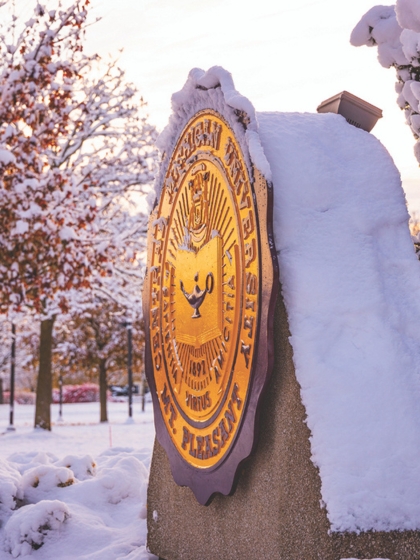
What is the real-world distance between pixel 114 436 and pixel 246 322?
43.4 ft

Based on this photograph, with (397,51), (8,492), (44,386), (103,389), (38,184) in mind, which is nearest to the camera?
(397,51)

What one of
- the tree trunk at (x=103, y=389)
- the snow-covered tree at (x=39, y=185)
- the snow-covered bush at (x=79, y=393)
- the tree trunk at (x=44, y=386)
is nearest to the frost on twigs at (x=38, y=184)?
the snow-covered tree at (x=39, y=185)

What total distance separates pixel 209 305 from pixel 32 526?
1.92 meters

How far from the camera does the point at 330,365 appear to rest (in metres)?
2.89

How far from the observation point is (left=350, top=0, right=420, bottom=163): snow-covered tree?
3381mm

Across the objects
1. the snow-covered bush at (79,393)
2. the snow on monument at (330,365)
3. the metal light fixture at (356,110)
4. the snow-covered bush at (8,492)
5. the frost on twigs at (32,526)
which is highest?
the snow-covered bush at (79,393)

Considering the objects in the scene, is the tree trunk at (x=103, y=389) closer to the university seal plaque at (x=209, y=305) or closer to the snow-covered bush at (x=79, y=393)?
the snow-covered bush at (x=79, y=393)

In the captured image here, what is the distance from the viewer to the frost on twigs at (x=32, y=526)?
430cm

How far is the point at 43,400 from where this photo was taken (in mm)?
16906

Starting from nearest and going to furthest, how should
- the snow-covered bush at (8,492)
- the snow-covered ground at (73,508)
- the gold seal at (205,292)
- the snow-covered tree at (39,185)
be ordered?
the gold seal at (205,292) < the snow-covered ground at (73,508) < the snow-covered bush at (8,492) < the snow-covered tree at (39,185)

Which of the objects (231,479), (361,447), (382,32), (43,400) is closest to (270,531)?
(231,479)

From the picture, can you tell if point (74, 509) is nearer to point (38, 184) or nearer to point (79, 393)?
point (38, 184)

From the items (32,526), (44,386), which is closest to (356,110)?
(32,526)

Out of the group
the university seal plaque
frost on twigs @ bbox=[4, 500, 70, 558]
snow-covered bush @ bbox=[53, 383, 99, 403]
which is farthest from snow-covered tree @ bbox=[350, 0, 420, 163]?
snow-covered bush @ bbox=[53, 383, 99, 403]
